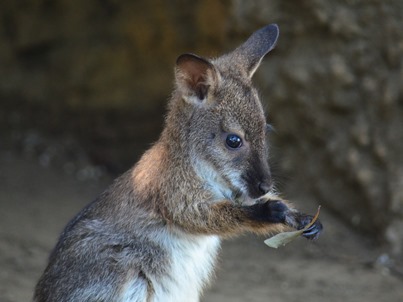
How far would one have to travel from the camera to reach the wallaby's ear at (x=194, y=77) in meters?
5.18

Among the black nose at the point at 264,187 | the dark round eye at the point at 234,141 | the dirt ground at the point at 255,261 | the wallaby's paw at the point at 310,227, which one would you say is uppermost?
the dark round eye at the point at 234,141

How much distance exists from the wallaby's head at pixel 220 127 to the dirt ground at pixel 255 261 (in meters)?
2.07

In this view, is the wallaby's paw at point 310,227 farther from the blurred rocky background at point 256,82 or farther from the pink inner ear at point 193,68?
the blurred rocky background at point 256,82

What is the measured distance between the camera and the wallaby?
5.14 meters

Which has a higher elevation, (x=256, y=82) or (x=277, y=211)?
(x=256, y=82)

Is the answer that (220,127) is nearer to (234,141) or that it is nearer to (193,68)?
(234,141)

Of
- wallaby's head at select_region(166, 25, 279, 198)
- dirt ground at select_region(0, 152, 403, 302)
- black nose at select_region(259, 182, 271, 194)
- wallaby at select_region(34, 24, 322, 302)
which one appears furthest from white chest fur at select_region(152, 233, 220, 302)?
dirt ground at select_region(0, 152, 403, 302)

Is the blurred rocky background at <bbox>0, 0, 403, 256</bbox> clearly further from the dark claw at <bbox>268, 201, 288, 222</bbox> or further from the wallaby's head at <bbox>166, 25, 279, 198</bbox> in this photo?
the dark claw at <bbox>268, 201, 288, 222</bbox>

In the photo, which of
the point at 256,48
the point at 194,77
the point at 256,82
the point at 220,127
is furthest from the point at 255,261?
the point at 194,77

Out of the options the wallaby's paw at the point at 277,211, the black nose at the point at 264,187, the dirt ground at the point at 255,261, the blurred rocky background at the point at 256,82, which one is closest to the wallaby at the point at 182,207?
the black nose at the point at 264,187

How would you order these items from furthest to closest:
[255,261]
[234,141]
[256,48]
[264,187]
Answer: [255,261] < [256,48] < [234,141] < [264,187]

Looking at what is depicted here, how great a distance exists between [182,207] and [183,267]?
15.2 inches

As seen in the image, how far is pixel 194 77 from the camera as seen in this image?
529 cm

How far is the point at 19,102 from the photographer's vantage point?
32.4ft
